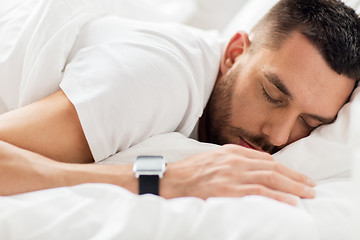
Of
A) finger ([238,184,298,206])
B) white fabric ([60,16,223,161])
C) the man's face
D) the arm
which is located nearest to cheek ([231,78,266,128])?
the man's face

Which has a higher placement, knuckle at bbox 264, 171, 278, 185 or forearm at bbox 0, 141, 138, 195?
knuckle at bbox 264, 171, 278, 185

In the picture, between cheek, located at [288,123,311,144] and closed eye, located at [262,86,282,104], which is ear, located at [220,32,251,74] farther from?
cheek, located at [288,123,311,144]

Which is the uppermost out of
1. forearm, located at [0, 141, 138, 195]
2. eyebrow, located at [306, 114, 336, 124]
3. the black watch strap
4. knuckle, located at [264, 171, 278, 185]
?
eyebrow, located at [306, 114, 336, 124]

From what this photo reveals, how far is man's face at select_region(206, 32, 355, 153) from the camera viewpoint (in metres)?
1.14

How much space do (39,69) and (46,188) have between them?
1.14 ft

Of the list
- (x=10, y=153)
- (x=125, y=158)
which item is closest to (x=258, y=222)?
(x=125, y=158)

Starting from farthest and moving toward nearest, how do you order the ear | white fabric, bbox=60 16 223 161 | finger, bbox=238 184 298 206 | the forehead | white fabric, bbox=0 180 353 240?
the ear → the forehead → white fabric, bbox=60 16 223 161 → finger, bbox=238 184 298 206 → white fabric, bbox=0 180 353 240

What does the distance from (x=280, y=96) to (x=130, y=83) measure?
439 millimetres

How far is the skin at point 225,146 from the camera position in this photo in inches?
33.7

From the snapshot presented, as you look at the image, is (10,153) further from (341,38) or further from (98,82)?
(341,38)

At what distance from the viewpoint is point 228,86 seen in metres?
1.28

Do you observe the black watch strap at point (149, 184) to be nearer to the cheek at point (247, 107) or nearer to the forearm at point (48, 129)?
the forearm at point (48, 129)

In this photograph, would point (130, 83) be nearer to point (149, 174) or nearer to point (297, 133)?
point (149, 174)

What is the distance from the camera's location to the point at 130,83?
99 cm
